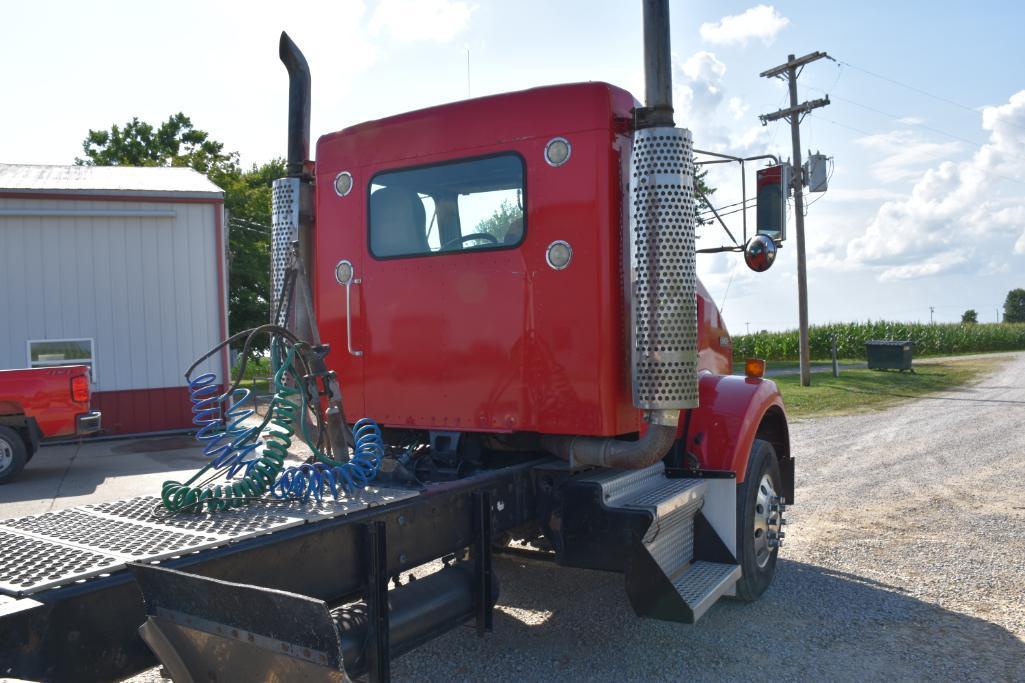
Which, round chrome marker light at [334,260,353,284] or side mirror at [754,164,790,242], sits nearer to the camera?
side mirror at [754,164,790,242]

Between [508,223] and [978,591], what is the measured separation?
3.94 m

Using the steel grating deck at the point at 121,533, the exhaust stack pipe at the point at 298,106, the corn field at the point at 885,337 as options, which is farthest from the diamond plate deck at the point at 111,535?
the corn field at the point at 885,337

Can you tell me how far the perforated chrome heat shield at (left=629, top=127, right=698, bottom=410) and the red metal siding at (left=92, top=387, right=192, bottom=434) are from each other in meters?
12.3

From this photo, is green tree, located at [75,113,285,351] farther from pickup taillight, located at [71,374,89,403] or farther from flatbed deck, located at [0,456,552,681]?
flatbed deck, located at [0,456,552,681]

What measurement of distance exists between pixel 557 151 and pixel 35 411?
931cm

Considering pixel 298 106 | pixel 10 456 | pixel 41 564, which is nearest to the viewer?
pixel 41 564

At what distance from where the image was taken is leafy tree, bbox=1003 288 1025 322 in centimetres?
8871

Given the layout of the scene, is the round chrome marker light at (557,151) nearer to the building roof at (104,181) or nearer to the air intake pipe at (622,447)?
the air intake pipe at (622,447)

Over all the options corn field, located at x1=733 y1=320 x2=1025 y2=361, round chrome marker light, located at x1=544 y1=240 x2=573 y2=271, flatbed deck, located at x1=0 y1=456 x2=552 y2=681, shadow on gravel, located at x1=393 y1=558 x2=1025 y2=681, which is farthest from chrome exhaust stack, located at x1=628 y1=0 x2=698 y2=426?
corn field, located at x1=733 y1=320 x2=1025 y2=361

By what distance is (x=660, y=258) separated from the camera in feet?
12.9

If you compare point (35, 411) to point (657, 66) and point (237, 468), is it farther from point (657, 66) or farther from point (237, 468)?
point (657, 66)

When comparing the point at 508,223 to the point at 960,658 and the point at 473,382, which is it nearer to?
the point at 473,382

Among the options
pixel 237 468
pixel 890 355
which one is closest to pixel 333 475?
pixel 237 468

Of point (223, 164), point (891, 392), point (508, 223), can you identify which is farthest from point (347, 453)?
point (223, 164)
